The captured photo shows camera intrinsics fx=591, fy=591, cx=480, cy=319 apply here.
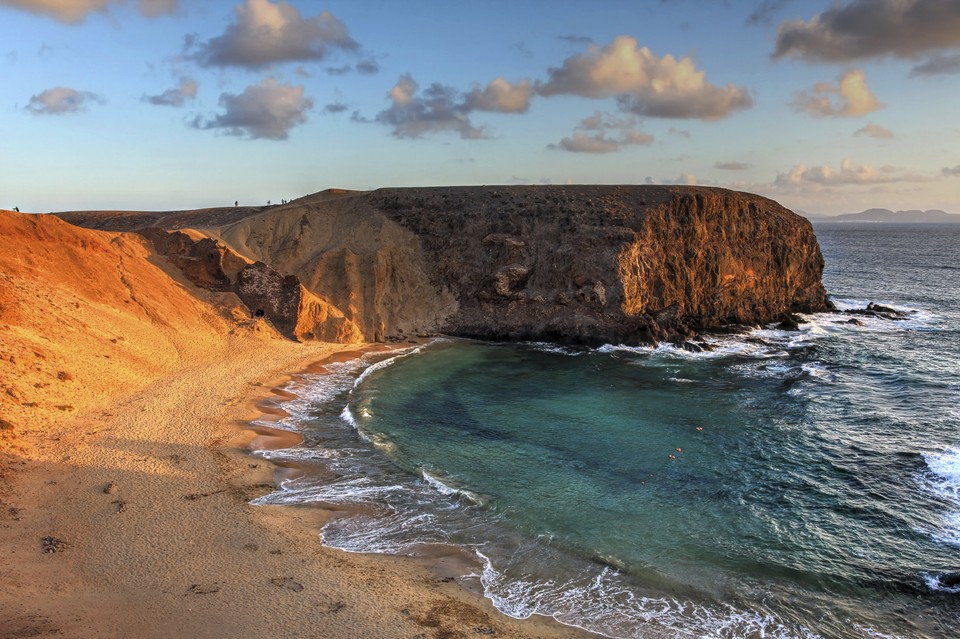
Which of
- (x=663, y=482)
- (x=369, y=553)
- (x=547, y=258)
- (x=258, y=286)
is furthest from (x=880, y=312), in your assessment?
(x=369, y=553)

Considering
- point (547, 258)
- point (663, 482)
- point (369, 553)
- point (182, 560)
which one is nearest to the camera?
point (182, 560)

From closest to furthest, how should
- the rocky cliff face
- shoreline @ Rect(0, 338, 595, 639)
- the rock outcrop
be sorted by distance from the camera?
shoreline @ Rect(0, 338, 595, 639)
the rock outcrop
the rocky cliff face

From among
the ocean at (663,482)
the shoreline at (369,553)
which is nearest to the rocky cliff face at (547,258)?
the ocean at (663,482)

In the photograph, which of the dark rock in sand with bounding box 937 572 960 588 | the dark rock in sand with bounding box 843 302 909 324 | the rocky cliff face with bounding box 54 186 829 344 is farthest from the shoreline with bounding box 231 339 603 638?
the dark rock in sand with bounding box 843 302 909 324

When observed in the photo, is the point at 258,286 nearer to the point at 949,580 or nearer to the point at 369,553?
the point at 369,553

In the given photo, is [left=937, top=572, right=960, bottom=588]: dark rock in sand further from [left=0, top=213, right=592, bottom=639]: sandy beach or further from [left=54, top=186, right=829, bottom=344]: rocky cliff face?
[left=54, top=186, right=829, bottom=344]: rocky cliff face

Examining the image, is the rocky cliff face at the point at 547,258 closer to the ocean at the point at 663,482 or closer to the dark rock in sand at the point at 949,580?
the ocean at the point at 663,482
